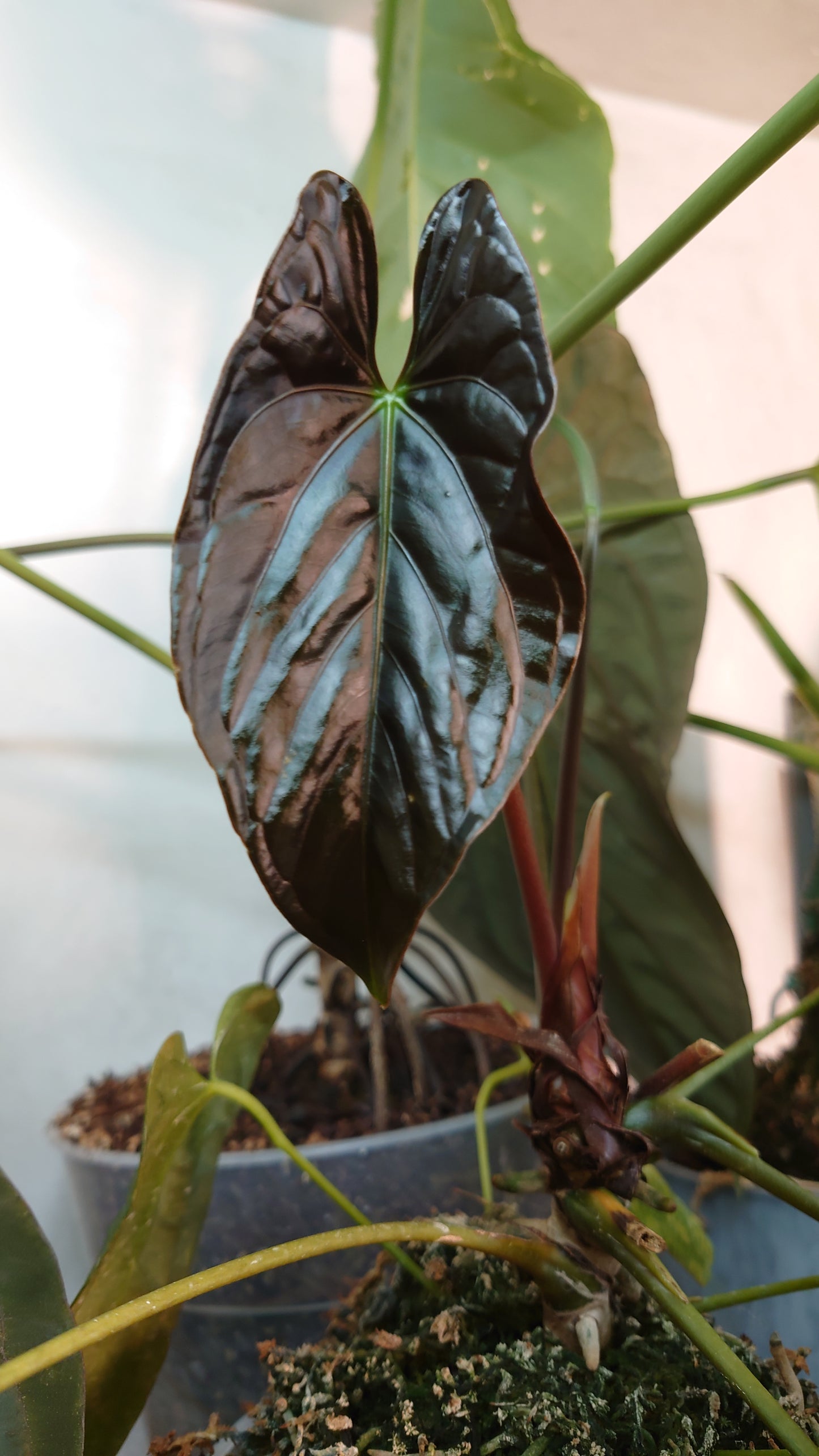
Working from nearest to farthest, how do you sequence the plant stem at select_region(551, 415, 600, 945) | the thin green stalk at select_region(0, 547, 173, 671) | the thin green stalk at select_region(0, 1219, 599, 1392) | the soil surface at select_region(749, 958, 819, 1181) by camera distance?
the thin green stalk at select_region(0, 1219, 599, 1392), the plant stem at select_region(551, 415, 600, 945), the thin green stalk at select_region(0, 547, 173, 671), the soil surface at select_region(749, 958, 819, 1181)

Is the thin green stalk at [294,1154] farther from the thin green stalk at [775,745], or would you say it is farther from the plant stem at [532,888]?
the thin green stalk at [775,745]

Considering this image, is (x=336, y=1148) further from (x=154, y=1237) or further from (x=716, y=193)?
(x=716, y=193)

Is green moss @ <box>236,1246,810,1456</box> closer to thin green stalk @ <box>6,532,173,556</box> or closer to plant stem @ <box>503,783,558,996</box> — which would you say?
plant stem @ <box>503,783,558,996</box>

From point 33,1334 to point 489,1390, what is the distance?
0.20 metres

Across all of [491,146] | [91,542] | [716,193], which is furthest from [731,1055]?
[491,146]

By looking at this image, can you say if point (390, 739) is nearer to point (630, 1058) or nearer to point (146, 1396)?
point (146, 1396)

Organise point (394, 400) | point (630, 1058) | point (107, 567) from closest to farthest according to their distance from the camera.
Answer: point (394, 400) → point (630, 1058) → point (107, 567)

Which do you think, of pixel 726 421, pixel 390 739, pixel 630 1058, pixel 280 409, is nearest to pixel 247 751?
pixel 390 739

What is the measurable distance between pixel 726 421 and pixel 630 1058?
758 mm

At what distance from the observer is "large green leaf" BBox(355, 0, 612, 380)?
2.58 feet

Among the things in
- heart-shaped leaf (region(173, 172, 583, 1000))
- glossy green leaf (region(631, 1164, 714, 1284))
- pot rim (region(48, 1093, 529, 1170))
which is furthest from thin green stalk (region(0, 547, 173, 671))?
glossy green leaf (region(631, 1164, 714, 1284))

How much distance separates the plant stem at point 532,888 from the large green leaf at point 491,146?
0.50 m

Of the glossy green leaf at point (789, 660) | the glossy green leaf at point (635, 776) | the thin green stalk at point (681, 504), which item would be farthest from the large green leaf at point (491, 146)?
the glossy green leaf at point (789, 660)

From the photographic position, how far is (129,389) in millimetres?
970
